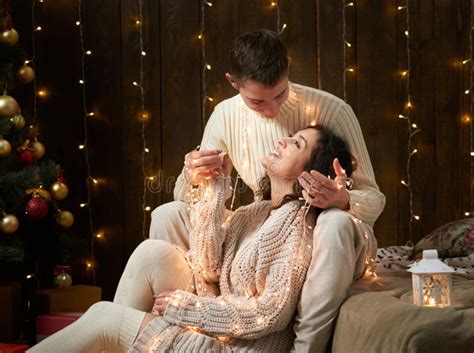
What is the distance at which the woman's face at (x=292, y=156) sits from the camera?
2406mm

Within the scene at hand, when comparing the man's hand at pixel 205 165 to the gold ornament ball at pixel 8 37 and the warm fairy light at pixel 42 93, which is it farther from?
the warm fairy light at pixel 42 93

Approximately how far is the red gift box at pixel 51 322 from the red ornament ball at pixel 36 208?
43cm

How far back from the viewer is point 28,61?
3.84 metres

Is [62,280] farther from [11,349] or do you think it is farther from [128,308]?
[128,308]

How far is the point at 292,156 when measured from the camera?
241cm

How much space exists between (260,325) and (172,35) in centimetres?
226

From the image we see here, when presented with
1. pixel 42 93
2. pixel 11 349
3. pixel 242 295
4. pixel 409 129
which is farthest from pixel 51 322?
pixel 409 129

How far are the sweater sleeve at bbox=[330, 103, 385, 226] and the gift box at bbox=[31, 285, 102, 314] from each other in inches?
62.1

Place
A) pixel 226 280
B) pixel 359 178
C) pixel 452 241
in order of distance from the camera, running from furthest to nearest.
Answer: pixel 452 241
pixel 359 178
pixel 226 280

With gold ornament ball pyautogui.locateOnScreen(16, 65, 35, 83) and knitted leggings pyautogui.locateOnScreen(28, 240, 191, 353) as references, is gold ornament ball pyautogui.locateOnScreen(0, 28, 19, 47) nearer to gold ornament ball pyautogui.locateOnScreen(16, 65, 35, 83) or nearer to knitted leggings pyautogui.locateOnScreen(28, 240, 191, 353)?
gold ornament ball pyautogui.locateOnScreen(16, 65, 35, 83)

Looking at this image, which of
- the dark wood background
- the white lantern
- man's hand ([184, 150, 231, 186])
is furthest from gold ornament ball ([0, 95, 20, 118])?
the white lantern

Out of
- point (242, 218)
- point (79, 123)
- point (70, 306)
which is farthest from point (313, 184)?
point (79, 123)

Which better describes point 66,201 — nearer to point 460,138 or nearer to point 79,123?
point 79,123

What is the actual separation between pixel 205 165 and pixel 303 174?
0.33 metres
